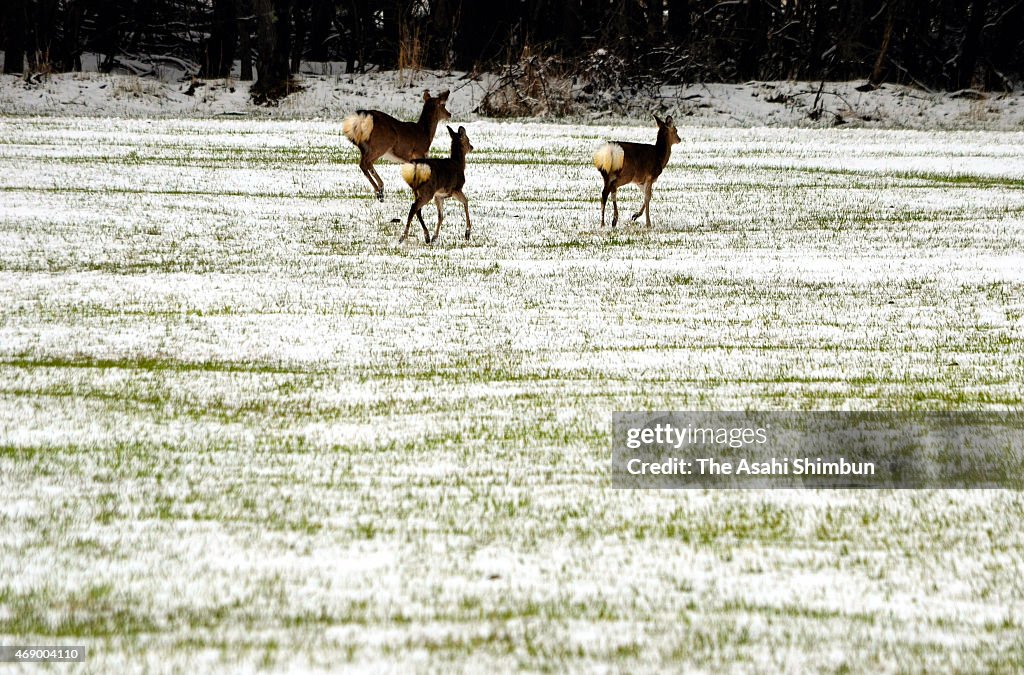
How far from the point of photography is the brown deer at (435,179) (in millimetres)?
14930

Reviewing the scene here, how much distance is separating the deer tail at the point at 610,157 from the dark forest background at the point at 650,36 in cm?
1959

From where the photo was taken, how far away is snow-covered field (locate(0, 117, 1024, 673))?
4656 mm

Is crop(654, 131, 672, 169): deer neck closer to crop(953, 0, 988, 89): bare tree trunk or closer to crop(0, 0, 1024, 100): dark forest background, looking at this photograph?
crop(0, 0, 1024, 100): dark forest background

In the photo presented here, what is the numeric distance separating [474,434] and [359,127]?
39.5 feet

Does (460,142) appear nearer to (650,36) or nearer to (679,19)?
(650,36)

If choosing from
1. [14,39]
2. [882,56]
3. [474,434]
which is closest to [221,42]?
[14,39]

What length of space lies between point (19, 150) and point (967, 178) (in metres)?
19.2

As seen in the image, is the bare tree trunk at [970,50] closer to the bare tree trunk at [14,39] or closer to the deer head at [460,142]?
the deer head at [460,142]

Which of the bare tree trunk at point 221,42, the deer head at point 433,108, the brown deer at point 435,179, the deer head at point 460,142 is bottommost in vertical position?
the brown deer at point 435,179

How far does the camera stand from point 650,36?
124 feet

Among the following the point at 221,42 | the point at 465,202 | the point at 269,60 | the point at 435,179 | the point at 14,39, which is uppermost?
the point at 221,42

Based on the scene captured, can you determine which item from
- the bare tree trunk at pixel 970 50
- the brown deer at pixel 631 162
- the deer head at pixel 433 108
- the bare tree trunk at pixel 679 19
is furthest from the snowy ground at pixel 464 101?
the brown deer at pixel 631 162

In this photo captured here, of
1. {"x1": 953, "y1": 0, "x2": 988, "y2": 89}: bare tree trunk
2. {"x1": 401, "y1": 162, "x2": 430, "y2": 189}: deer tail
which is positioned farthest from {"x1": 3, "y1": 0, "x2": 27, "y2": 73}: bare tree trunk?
{"x1": 953, "y1": 0, "x2": 988, "y2": 89}: bare tree trunk

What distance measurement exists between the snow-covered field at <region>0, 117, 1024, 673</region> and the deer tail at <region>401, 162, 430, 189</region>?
3.07ft
